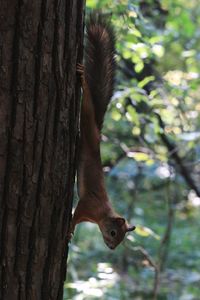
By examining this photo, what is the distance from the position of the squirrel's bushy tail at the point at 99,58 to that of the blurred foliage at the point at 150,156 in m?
0.26

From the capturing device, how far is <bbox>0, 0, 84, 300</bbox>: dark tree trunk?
1.14m

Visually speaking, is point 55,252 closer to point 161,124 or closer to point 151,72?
point 161,124

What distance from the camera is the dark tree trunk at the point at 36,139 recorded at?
3.75 ft

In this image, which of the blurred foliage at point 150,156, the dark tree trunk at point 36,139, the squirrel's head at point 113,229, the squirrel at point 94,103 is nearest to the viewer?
the dark tree trunk at point 36,139

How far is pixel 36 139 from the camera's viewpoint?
47.2 inches

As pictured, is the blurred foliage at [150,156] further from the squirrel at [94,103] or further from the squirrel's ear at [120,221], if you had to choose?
the squirrel's ear at [120,221]

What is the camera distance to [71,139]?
131cm

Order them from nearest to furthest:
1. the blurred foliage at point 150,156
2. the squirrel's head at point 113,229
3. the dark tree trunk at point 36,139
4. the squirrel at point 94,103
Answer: the dark tree trunk at point 36,139
the squirrel at point 94,103
the squirrel's head at point 113,229
the blurred foliage at point 150,156

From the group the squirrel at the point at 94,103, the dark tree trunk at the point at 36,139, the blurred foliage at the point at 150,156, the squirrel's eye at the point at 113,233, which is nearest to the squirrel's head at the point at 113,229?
the squirrel's eye at the point at 113,233

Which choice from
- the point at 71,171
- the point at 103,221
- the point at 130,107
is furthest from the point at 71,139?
the point at 130,107

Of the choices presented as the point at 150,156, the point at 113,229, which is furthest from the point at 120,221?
the point at 150,156

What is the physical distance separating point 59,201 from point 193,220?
17.6 ft

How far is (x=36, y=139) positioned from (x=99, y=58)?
29.6 inches

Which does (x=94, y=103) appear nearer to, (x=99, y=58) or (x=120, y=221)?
(x=99, y=58)
